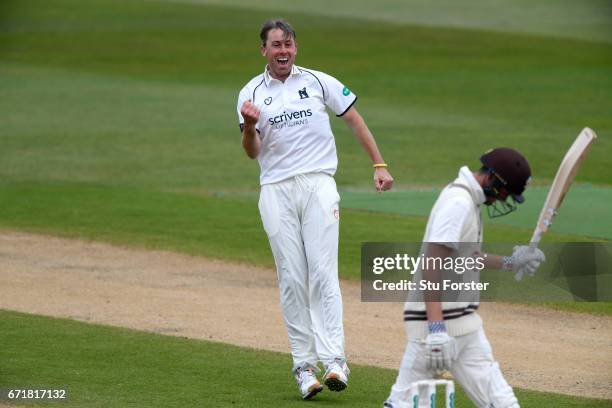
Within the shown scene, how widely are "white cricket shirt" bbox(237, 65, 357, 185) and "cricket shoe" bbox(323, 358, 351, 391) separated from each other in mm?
1410

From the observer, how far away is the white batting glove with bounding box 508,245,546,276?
7.18m

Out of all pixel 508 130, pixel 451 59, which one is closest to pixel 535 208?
pixel 508 130

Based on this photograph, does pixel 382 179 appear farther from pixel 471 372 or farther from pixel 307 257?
pixel 471 372

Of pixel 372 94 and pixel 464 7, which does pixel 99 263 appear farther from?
pixel 464 7

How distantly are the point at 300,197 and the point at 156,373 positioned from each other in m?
1.81

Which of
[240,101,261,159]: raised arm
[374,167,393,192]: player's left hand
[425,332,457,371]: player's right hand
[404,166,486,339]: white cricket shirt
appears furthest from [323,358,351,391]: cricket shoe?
[425,332,457,371]: player's right hand

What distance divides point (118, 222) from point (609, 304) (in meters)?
7.58

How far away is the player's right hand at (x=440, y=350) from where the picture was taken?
276 inches

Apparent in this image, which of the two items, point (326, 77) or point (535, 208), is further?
point (535, 208)

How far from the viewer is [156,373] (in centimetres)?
990

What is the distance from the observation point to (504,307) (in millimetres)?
13312

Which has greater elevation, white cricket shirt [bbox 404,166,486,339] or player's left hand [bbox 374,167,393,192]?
player's left hand [bbox 374,167,393,192]

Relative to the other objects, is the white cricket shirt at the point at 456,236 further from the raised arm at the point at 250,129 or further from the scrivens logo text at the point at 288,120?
the scrivens logo text at the point at 288,120

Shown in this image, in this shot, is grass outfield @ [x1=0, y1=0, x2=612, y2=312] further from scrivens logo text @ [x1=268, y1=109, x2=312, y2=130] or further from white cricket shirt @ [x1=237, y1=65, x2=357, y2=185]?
scrivens logo text @ [x1=268, y1=109, x2=312, y2=130]
